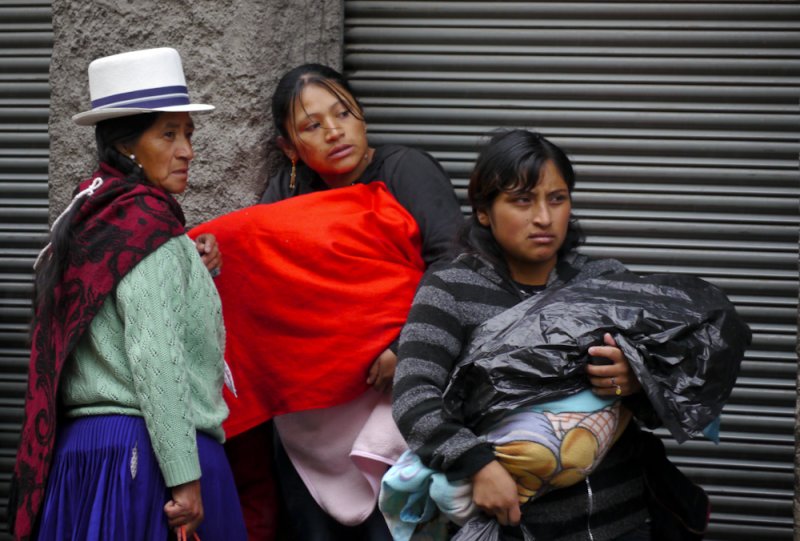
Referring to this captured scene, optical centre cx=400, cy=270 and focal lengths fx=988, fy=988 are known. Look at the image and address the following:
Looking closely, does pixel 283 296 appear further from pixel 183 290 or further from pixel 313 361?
pixel 183 290

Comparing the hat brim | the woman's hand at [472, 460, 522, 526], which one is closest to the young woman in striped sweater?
the woman's hand at [472, 460, 522, 526]

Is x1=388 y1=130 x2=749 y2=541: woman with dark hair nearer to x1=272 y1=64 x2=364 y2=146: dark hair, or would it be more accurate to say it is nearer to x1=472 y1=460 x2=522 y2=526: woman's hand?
x1=472 y1=460 x2=522 y2=526: woman's hand

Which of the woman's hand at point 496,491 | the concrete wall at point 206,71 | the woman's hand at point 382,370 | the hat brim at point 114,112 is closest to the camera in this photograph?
the woman's hand at point 496,491

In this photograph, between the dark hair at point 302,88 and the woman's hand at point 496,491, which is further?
the dark hair at point 302,88

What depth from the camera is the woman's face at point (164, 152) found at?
272 cm

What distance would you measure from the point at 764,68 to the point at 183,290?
2378 mm

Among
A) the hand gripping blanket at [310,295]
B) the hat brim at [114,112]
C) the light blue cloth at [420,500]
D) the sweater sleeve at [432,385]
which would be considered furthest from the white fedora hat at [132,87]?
the light blue cloth at [420,500]

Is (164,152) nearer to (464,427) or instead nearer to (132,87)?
(132,87)

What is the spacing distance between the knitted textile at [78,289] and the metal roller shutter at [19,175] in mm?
1803

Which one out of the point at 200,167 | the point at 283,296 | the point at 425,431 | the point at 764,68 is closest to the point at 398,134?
the point at 200,167

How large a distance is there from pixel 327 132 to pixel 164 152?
65 centimetres

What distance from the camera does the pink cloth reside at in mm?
3053

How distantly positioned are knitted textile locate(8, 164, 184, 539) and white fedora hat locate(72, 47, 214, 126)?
0.71ft

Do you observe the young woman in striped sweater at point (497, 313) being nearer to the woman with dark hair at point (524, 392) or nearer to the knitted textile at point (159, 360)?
the woman with dark hair at point (524, 392)
